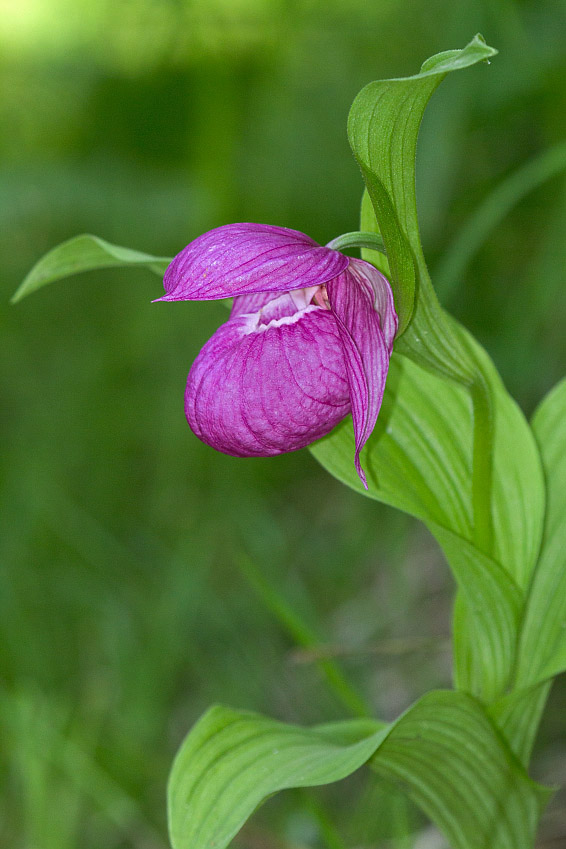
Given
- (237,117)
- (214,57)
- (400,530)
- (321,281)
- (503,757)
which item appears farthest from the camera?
(237,117)

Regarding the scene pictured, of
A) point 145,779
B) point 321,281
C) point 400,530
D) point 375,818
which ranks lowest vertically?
point 145,779

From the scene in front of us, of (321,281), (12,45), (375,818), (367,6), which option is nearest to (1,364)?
(12,45)

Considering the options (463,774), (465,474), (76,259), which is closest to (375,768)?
(463,774)

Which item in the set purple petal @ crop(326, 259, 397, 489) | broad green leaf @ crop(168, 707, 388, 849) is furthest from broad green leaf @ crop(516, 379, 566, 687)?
purple petal @ crop(326, 259, 397, 489)

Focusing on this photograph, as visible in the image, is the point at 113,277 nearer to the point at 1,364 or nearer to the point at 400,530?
the point at 1,364

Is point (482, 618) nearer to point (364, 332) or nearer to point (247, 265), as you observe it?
Answer: point (364, 332)

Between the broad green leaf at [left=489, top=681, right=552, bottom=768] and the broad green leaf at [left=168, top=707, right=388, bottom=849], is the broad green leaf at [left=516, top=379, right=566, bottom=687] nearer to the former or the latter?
the broad green leaf at [left=489, top=681, right=552, bottom=768]
